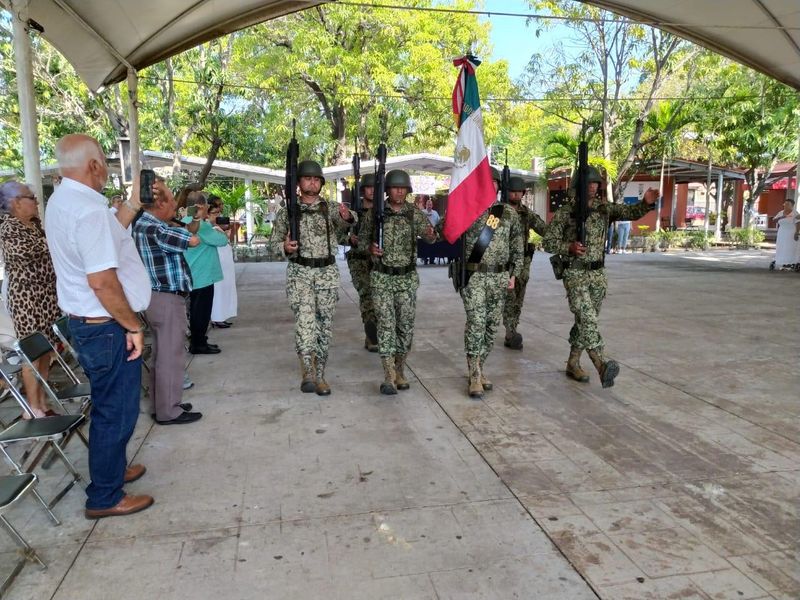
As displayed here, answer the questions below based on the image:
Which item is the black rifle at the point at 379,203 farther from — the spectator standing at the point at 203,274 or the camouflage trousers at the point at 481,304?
the spectator standing at the point at 203,274

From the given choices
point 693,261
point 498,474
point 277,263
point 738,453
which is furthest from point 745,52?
point 277,263

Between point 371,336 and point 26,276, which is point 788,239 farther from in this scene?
point 26,276

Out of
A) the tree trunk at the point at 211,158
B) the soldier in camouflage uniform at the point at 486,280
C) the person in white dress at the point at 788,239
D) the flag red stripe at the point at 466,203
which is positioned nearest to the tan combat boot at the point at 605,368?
the soldier in camouflage uniform at the point at 486,280

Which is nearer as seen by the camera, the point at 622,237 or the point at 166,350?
the point at 166,350

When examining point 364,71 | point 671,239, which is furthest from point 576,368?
point 671,239

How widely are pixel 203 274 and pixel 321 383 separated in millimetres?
1952

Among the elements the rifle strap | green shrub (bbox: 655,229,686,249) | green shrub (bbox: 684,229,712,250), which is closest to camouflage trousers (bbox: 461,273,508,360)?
the rifle strap

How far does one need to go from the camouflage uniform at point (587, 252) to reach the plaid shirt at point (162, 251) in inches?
119

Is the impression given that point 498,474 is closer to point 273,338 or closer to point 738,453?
point 738,453

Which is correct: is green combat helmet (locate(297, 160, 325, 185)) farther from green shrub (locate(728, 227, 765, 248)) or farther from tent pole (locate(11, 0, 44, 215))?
green shrub (locate(728, 227, 765, 248))

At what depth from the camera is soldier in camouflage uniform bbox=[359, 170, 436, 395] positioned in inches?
197

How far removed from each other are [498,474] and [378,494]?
0.73 metres

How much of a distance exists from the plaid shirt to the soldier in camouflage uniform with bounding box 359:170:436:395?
1.53 m

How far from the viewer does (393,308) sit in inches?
198
